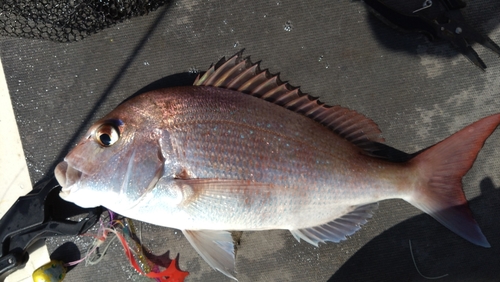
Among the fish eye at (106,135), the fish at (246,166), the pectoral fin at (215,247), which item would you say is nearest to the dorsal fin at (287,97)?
the fish at (246,166)

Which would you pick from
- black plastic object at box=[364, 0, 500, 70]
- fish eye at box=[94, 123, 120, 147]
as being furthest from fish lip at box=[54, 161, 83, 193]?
black plastic object at box=[364, 0, 500, 70]

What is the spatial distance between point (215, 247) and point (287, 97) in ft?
3.02

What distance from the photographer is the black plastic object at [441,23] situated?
1839mm

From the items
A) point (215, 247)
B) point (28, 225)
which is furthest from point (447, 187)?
point (28, 225)

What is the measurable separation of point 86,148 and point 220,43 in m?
0.99

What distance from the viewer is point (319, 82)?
197cm

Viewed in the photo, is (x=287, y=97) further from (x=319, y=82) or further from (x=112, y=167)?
(x=112, y=167)

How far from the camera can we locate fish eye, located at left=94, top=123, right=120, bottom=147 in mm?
1550

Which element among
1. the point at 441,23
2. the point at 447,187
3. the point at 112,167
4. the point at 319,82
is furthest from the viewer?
the point at 319,82

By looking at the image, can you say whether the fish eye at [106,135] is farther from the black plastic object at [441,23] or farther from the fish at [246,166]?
the black plastic object at [441,23]

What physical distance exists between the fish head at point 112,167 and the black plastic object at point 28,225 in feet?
1.27

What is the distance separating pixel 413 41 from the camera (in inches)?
77.0

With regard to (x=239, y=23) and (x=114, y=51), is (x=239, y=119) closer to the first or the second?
(x=239, y=23)

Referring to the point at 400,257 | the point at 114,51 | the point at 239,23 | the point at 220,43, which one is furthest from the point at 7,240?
the point at 400,257
